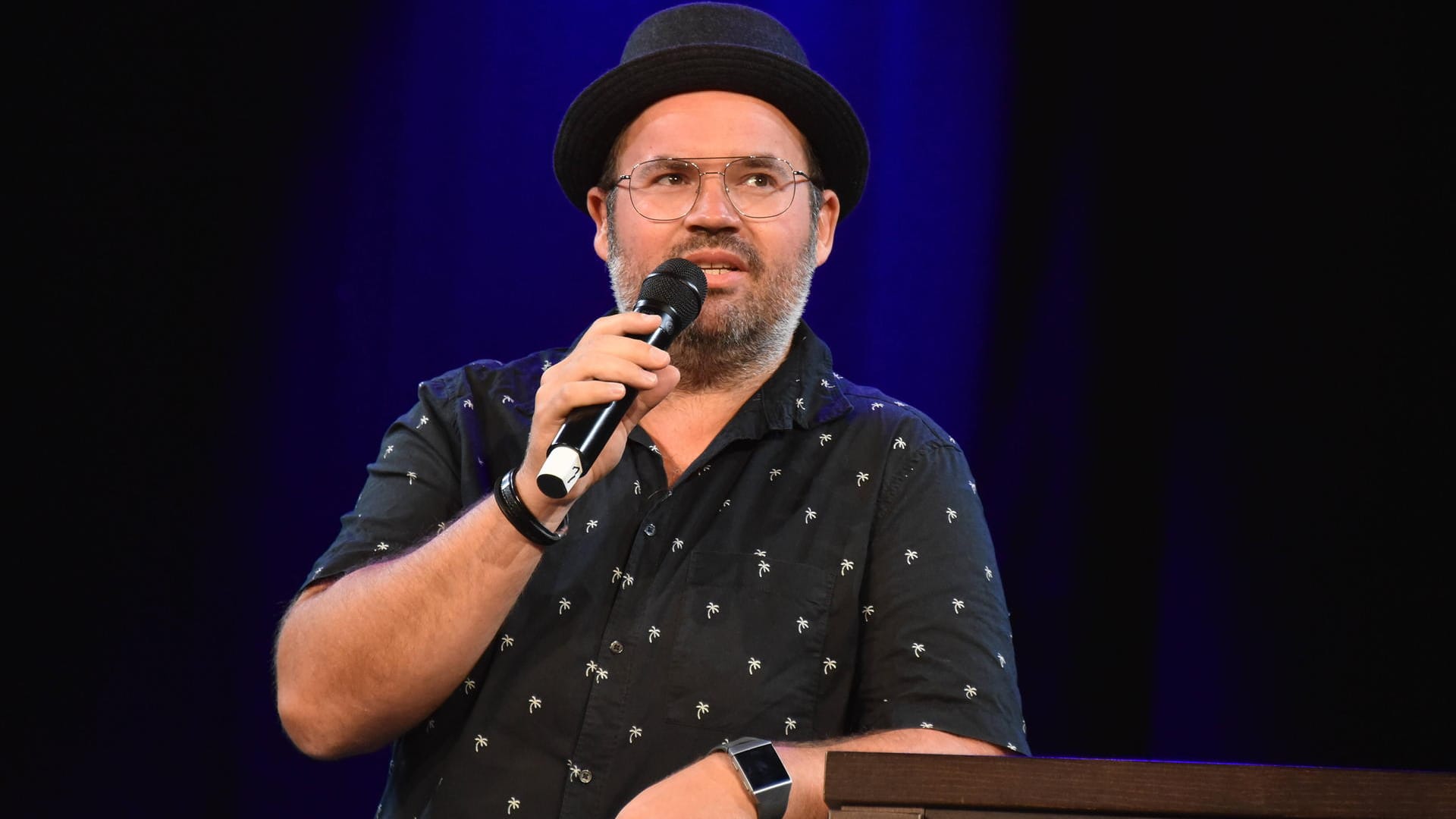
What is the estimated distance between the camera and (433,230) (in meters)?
2.66

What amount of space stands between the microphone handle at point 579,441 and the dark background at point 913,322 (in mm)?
1313

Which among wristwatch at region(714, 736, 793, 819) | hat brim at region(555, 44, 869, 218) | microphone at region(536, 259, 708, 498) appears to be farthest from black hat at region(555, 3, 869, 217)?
wristwatch at region(714, 736, 793, 819)

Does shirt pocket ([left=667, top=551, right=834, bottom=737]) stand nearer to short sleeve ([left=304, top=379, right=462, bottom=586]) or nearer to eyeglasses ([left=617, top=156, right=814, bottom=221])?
short sleeve ([left=304, top=379, right=462, bottom=586])

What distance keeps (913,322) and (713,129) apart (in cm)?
78

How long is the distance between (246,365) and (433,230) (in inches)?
18.3

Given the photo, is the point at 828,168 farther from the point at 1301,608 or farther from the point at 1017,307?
the point at 1301,608

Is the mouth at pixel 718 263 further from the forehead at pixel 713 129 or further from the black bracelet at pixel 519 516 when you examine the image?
the black bracelet at pixel 519 516

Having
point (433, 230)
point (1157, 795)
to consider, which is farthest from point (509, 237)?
point (1157, 795)

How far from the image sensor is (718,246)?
6.46 ft

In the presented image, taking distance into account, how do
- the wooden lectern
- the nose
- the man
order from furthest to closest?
the nose → the man → the wooden lectern

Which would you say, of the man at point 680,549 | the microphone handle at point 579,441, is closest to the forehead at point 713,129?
the man at point 680,549

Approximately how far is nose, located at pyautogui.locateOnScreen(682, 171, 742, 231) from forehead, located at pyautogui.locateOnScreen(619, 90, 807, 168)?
0.05 m

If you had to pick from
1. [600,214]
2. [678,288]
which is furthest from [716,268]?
[678,288]

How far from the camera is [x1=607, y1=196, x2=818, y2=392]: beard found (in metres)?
1.98
